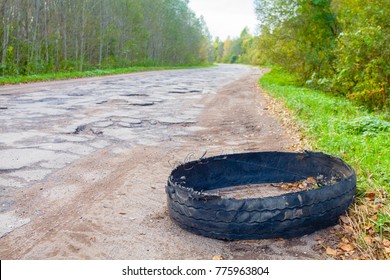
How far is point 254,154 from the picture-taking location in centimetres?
427

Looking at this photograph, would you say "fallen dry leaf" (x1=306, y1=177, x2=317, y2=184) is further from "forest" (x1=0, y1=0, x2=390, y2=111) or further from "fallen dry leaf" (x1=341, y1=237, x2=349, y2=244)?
"forest" (x1=0, y1=0, x2=390, y2=111)

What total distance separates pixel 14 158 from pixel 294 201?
3.39m

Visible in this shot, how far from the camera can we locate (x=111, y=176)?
432cm

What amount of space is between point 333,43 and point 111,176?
40.8 feet

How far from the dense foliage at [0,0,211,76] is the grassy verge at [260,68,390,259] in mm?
14356

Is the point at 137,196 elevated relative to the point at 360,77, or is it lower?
lower

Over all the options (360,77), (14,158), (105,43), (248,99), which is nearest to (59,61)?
(105,43)

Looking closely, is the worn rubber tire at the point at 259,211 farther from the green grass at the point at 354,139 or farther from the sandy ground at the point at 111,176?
the green grass at the point at 354,139

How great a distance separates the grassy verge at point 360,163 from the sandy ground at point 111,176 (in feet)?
0.93

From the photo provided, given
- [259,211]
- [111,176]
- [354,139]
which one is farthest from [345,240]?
[354,139]

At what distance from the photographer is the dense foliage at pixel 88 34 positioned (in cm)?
1867

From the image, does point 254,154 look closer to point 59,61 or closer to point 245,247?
point 245,247

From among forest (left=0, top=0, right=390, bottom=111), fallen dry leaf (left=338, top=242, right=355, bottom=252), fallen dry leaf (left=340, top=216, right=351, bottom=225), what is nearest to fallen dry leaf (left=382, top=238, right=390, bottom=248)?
fallen dry leaf (left=338, top=242, right=355, bottom=252)

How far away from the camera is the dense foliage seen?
18672mm
